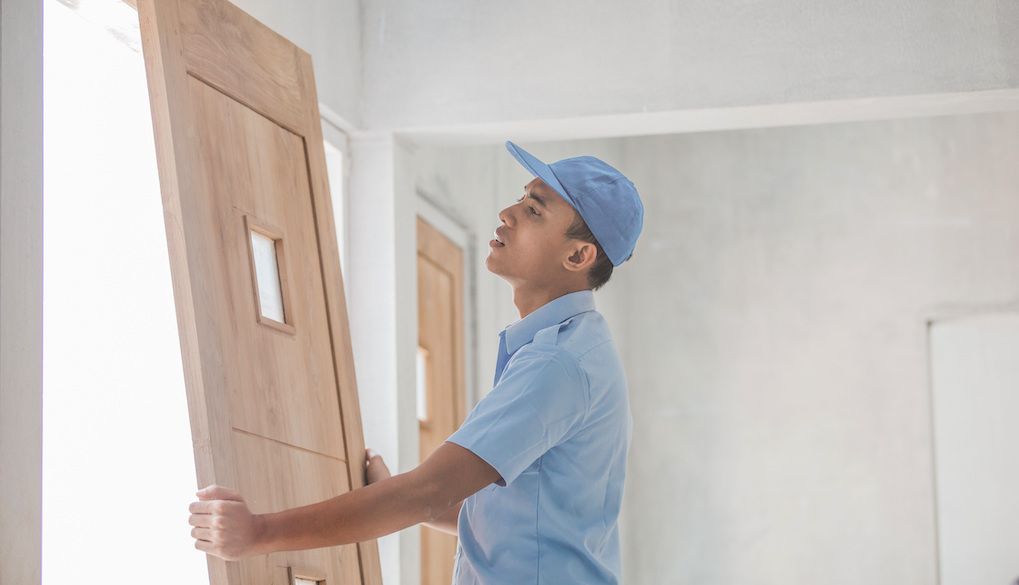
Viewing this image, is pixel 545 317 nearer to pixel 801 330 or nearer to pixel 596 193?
pixel 596 193

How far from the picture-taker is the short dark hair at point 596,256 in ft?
6.84

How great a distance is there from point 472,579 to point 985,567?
15.4ft

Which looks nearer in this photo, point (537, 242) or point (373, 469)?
point (537, 242)

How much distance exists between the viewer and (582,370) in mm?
1891

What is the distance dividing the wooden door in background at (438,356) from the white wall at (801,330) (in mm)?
2421

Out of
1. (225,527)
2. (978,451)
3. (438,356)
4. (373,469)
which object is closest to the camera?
(225,527)

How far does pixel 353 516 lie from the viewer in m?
1.71

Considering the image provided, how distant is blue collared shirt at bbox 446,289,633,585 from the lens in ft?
5.91

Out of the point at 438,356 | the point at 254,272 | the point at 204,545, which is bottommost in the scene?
the point at 204,545

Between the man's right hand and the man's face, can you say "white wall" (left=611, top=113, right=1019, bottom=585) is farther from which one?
the man's face

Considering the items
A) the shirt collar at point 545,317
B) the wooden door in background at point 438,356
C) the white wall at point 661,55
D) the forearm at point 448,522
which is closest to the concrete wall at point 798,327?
the wooden door in background at point 438,356

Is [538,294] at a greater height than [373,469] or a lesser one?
greater

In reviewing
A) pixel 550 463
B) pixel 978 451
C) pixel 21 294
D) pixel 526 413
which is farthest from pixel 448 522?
pixel 978 451

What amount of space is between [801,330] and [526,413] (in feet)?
15.8
